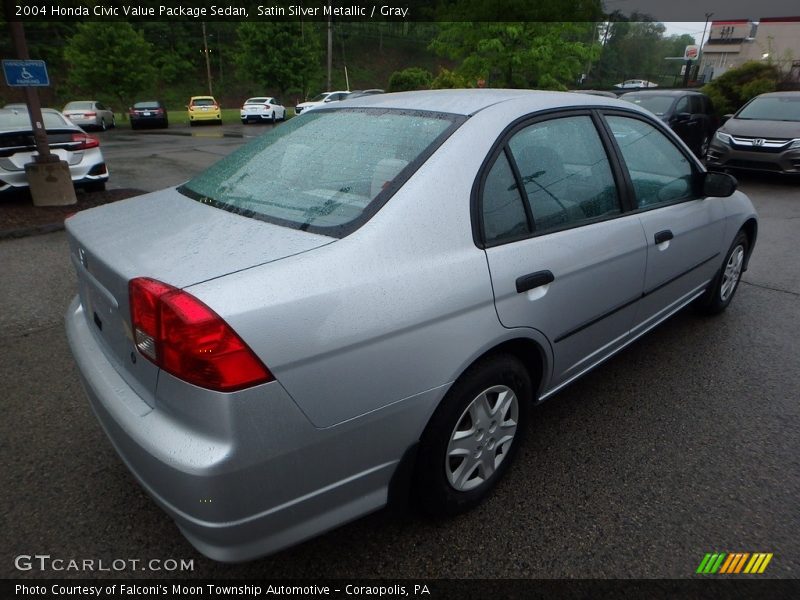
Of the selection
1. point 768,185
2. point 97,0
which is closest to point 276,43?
point 97,0

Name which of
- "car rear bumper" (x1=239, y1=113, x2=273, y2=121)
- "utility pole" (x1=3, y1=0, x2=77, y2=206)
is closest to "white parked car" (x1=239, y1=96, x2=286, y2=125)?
"car rear bumper" (x1=239, y1=113, x2=273, y2=121)

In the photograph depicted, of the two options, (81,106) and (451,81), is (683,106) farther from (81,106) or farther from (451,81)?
(81,106)

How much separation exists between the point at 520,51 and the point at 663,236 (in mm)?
15069

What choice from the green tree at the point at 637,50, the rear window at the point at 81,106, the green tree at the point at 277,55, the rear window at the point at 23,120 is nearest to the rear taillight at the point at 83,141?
the rear window at the point at 23,120

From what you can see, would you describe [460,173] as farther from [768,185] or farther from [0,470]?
[768,185]

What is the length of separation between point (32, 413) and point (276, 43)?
35.9 metres

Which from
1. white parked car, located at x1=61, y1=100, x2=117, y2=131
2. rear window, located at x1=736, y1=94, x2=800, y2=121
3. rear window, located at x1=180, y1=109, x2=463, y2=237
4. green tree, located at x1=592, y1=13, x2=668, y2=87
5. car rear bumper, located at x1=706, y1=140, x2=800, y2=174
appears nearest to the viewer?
rear window, located at x1=180, y1=109, x2=463, y2=237

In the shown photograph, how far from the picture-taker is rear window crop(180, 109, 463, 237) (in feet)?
6.20

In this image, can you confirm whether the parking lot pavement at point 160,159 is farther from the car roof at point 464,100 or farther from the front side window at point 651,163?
the front side window at point 651,163

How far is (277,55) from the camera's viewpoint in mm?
34156

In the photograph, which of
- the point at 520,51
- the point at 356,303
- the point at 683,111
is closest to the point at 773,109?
the point at 683,111

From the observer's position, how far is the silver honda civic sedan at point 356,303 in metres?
1.50

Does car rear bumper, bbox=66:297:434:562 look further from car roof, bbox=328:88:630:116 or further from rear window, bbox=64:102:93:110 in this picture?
rear window, bbox=64:102:93:110

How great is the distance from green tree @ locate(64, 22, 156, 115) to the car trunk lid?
34.1m
